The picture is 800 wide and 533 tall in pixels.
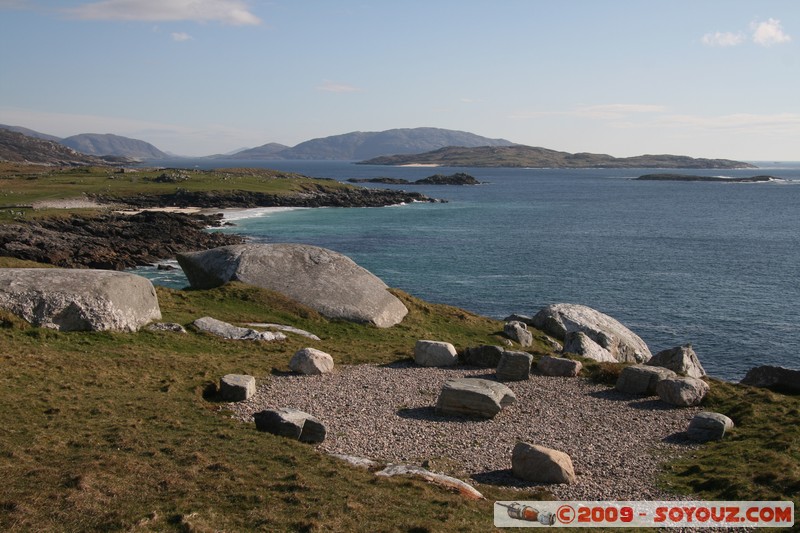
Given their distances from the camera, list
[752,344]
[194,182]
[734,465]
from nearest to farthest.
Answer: [734,465]
[752,344]
[194,182]

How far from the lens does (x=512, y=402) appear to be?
26.8m

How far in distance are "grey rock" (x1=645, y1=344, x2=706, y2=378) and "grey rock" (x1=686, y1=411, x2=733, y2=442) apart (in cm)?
1153

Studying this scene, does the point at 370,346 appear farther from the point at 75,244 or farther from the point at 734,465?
the point at 75,244

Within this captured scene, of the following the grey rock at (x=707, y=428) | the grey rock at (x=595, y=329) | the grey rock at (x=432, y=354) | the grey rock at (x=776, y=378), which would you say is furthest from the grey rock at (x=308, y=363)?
the grey rock at (x=776, y=378)

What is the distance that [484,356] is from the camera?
110ft

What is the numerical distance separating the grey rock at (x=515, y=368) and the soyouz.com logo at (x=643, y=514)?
510 inches

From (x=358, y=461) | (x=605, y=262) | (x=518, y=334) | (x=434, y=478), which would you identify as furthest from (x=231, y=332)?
(x=605, y=262)

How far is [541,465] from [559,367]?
43.0 feet

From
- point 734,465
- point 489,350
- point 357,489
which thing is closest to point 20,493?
point 357,489

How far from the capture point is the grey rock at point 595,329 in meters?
42.9

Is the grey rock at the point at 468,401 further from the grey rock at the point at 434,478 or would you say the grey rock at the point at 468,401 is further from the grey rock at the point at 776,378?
the grey rock at the point at 776,378

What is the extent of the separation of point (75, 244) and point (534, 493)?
2771 inches

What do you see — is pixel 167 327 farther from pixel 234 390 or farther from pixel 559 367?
pixel 559 367

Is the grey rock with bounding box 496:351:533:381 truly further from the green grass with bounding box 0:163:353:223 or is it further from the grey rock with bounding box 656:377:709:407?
the green grass with bounding box 0:163:353:223
